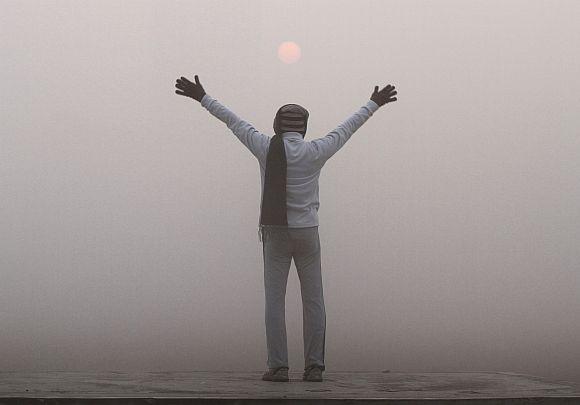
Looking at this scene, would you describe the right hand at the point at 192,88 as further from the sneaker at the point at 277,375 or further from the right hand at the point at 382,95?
the sneaker at the point at 277,375

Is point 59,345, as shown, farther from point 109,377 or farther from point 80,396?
point 80,396

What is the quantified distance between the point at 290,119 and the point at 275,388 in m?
1.32

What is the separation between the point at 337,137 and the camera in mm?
4652

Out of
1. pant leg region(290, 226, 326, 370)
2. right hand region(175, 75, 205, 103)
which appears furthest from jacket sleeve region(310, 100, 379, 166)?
right hand region(175, 75, 205, 103)

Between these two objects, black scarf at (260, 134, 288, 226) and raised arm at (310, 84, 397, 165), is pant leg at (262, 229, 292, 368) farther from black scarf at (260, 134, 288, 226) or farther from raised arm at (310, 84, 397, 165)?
raised arm at (310, 84, 397, 165)

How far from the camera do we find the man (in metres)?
4.57

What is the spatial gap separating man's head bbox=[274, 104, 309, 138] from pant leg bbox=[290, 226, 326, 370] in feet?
1.65

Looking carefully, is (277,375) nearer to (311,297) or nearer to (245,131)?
(311,297)

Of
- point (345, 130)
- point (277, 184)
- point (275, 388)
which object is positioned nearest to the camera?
point (275, 388)

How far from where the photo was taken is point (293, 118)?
4641 mm

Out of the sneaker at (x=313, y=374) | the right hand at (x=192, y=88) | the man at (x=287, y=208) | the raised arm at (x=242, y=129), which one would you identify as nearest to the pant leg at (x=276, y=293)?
the man at (x=287, y=208)

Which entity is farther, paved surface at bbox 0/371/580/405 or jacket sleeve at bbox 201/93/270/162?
jacket sleeve at bbox 201/93/270/162

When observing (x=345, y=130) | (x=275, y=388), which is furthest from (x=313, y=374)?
(x=345, y=130)

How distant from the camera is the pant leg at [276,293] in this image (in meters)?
4.63
